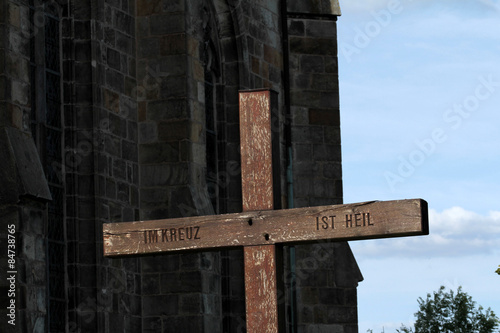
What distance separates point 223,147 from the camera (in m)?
15.4

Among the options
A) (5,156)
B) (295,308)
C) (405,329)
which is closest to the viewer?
(5,156)

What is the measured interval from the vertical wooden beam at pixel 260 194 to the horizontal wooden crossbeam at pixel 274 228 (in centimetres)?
8

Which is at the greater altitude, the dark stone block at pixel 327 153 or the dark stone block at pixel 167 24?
the dark stone block at pixel 167 24

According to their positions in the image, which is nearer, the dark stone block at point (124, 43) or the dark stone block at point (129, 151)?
the dark stone block at point (129, 151)

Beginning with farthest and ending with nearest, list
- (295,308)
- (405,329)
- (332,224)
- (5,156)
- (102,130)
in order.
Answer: (405,329) < (295,308) < (102,130) < (5,156) < (332,224)

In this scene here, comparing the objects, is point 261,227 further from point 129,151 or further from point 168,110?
point 168,110

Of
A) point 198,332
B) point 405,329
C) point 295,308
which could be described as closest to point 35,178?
point 198,332

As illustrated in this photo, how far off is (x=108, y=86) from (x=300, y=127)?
4294 mm

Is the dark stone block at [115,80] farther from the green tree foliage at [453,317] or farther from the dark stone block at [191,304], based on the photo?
the green tree foliage at [453,317]

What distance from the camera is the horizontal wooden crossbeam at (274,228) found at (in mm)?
6648

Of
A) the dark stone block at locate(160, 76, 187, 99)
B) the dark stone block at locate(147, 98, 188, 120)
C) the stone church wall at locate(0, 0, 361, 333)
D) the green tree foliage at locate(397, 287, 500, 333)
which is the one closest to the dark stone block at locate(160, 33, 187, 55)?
the stone church wall at locate(0, 0, 361, 333)

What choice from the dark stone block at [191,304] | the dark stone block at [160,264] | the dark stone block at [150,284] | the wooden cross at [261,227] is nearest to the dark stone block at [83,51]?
the dark stone block at [160,264]

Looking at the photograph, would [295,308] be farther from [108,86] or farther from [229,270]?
[108,86]

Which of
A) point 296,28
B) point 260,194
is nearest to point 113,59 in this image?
point 296,28
